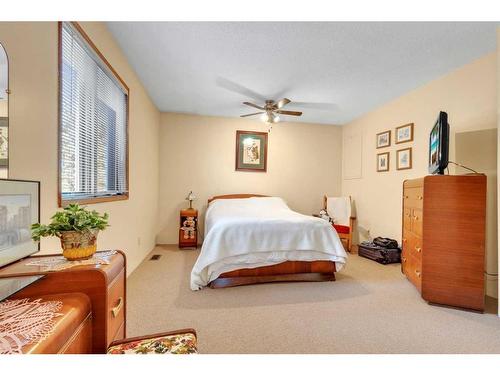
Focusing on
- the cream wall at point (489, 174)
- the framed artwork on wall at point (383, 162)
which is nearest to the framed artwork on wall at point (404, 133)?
the framed artwork on wall at point (383, 162)

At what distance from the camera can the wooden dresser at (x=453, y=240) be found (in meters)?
1.89

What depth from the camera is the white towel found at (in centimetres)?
392

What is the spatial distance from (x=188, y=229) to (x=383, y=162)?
3.40m

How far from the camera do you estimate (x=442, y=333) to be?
1.59 metres

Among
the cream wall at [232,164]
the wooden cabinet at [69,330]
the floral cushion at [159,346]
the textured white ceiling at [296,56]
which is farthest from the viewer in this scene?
the cream wall at [232,164]

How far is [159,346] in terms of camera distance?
90cm

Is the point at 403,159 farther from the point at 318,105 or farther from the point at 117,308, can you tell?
the point at 117,308

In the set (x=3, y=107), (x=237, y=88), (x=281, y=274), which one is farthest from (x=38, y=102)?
(x=281, y=274)

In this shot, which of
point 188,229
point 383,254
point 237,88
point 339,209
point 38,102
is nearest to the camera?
point 38,102

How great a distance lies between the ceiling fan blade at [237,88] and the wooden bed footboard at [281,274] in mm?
2260

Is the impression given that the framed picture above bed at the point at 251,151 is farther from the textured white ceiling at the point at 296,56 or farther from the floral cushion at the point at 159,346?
the floral cushion at the point at 159,346

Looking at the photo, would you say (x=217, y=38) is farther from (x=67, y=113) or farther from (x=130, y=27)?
(x=67, y=113)

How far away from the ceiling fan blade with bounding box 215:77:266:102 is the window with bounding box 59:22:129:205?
1.10m

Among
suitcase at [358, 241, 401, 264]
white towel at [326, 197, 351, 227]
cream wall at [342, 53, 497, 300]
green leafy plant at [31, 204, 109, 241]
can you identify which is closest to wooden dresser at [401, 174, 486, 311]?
cream wall at [342, 53, 497, 300]
